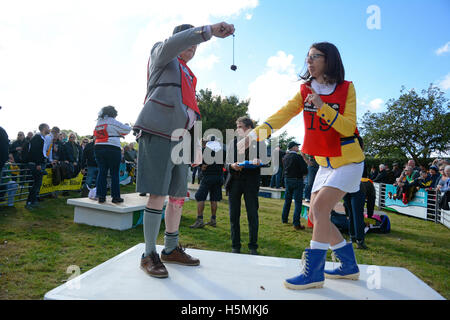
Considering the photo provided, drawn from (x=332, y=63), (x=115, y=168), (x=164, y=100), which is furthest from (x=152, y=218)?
(x=115, y=168)

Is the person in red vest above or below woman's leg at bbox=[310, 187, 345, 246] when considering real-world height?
above

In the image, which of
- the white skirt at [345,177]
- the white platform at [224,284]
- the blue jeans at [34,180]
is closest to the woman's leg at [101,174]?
the blue jeans at [34,180]

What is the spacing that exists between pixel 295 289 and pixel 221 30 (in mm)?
2031

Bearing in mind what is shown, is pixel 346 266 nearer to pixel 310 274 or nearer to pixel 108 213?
pixel 310 274

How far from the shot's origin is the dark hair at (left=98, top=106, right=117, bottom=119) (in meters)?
5.09

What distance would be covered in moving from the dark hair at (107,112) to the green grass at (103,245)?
6.77 ft

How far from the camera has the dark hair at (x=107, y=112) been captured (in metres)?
5.09

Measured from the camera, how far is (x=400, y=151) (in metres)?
31.0

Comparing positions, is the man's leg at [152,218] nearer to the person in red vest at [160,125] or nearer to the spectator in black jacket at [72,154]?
the person in red vest at [160,125]

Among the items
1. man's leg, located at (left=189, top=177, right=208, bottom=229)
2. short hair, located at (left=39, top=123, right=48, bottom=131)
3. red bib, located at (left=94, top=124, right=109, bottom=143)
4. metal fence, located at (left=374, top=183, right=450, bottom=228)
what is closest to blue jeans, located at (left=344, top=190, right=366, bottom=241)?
Result: man's leg, located at (left=189, top=177, right=208, bottom=229)

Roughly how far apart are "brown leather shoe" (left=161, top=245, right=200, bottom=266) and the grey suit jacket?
1.08m

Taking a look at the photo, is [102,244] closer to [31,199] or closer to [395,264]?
[31,199]

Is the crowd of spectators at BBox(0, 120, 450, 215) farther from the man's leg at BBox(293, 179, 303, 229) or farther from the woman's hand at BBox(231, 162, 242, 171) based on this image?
the woman's hand at BBox(231, 162, 242, 171)

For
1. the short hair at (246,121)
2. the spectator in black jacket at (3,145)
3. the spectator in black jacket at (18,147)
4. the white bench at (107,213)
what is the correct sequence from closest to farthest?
the spectator in black jacket at (3,145)
the short hair at (246,121)
the white bench at (107,213)
the spectator in black jacket at (18,147)
